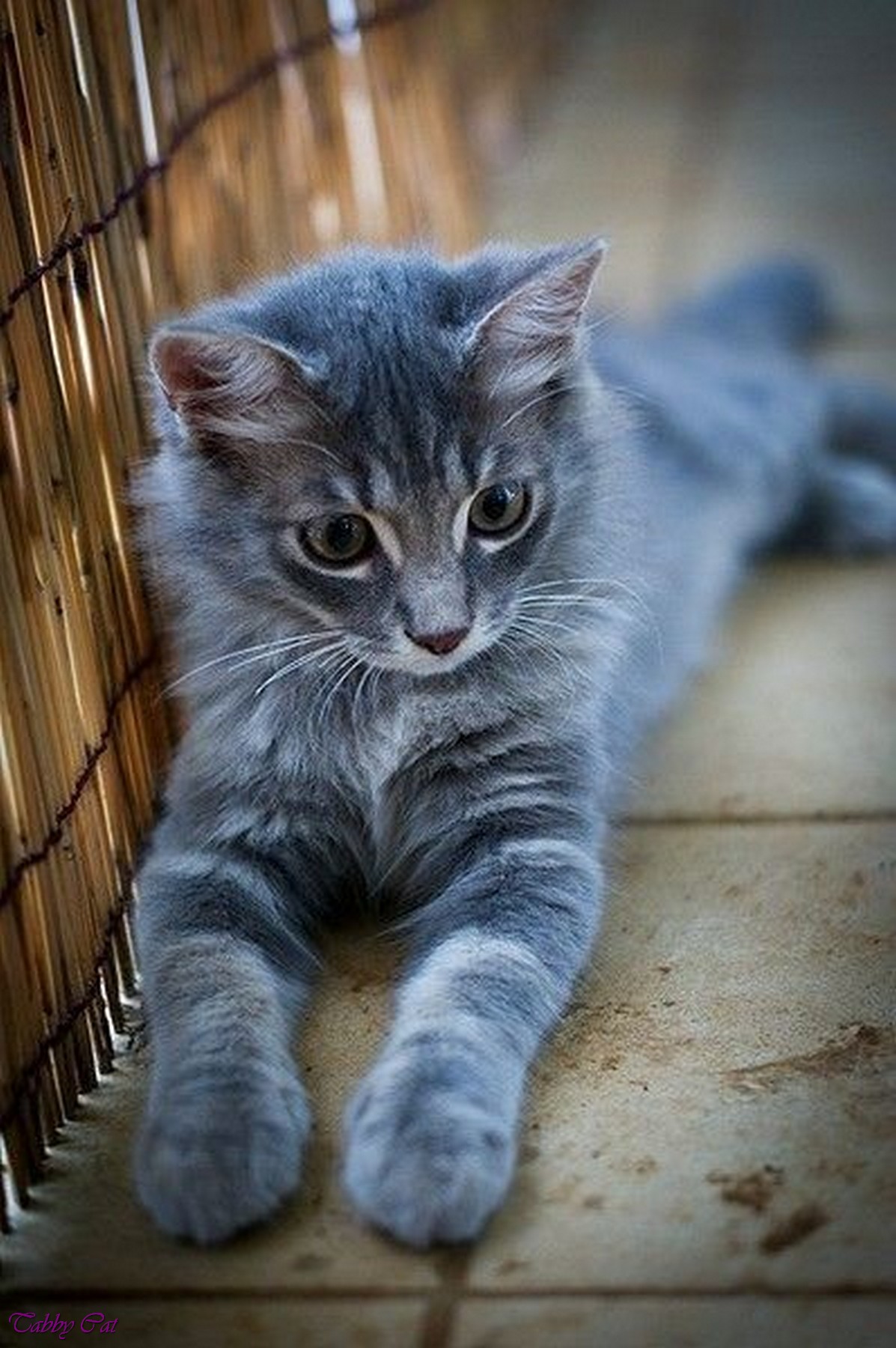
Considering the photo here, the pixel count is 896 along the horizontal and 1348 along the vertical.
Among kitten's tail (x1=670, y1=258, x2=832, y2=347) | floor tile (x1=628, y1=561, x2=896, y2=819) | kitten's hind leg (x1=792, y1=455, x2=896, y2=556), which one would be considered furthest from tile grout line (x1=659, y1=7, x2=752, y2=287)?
floor tile (x1=628, y1=561, x2=896, y2=819)

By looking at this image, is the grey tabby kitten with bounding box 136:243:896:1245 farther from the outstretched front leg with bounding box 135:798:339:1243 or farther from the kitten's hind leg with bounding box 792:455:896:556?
the kitten's hind leg with bounding box 792:455:896:556

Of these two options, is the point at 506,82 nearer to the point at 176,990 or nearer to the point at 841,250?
the point at 841,250

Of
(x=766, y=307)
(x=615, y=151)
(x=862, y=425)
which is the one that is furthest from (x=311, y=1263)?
(x=615, y=151)

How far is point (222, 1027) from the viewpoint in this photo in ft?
6.13

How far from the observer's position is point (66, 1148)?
1905 mm

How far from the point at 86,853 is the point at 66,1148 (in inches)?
12.4

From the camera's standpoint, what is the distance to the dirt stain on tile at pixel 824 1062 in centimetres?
191

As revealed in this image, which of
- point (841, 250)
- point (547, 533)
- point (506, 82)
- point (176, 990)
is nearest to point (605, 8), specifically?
point (506, 82)

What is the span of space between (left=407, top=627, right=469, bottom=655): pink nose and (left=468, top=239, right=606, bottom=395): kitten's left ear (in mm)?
270

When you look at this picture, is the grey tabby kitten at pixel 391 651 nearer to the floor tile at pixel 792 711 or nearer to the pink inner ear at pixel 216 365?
the pink inner ear at pixel 216 365

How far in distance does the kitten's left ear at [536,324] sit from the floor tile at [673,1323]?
36.9 inches

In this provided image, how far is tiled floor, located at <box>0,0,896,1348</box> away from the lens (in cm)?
163

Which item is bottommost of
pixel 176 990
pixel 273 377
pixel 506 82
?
pixel 176 990

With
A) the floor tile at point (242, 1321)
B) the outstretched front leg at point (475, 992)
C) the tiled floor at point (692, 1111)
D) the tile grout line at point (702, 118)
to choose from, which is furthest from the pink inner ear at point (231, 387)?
the tile grout line at point (702, 118)
